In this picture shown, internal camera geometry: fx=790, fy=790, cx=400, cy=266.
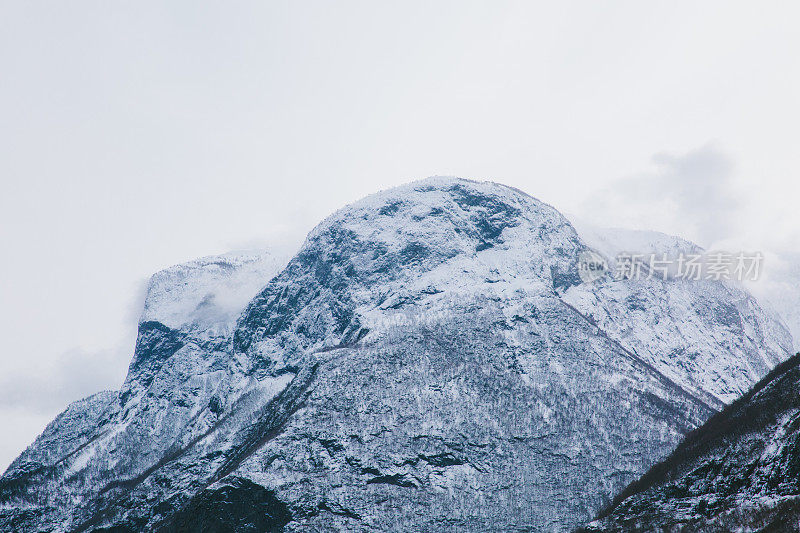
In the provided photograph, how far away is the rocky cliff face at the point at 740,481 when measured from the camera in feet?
336

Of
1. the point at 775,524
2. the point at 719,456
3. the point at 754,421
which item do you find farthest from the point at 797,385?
the point at 775,524

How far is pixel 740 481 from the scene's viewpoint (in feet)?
371

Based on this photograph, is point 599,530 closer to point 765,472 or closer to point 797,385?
point 765,472

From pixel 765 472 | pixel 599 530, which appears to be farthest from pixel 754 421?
pixel 599 530

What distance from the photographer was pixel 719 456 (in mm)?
123312

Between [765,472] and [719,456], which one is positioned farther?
[719,456]

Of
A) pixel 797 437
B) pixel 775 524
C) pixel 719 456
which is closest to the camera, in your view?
pixel 775 524

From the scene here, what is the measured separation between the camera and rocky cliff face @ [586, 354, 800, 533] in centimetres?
10238

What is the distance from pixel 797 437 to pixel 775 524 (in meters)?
17.0

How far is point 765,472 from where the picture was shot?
110 m

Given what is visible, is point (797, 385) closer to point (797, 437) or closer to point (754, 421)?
point (754, 421)

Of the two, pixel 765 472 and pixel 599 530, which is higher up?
pixel 765 472

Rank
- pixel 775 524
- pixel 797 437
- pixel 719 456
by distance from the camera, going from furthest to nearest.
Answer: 1. pixel 719 456
2. pixel 797 437
3. pixel 775 524

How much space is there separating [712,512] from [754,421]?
73.9 ft
